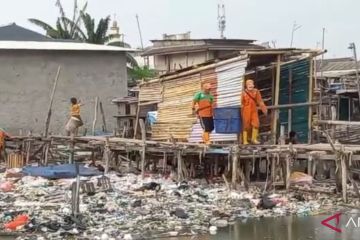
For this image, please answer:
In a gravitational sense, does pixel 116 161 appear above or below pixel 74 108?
below

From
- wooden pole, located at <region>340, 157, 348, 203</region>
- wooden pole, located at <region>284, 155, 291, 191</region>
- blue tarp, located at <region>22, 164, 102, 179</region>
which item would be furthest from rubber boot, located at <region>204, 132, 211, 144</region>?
wooden pole, located at <region>340, 157, 348, 203</region>

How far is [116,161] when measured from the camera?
1816 centimetres

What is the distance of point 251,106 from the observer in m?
14.6

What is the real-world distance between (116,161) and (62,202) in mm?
5167

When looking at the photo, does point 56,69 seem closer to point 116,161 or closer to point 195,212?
point 116,161

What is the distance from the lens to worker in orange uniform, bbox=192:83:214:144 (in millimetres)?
14938

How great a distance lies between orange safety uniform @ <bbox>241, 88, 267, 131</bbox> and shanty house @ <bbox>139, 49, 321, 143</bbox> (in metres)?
0.17

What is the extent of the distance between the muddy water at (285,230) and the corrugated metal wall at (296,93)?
15.9 ft

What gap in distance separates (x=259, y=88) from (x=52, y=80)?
9196mm

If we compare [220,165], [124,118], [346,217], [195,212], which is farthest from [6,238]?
[124,118]

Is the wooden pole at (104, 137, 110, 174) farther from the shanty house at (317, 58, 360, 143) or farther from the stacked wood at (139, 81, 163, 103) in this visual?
the shanty house at (317, 58, 360, 143)

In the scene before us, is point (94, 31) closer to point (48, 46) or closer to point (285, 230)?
point (48, 46)

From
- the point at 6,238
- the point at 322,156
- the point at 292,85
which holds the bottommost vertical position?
the point at 6,238

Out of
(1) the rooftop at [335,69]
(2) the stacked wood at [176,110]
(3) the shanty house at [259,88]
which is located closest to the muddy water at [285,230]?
(3) the shanty house at [259,88]
